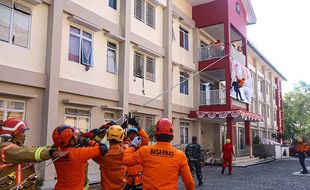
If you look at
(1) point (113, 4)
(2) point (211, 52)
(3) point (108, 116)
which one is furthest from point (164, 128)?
(2) point (211, 52)

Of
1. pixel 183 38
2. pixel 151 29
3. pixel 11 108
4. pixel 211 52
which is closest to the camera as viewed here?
pixel 11 108

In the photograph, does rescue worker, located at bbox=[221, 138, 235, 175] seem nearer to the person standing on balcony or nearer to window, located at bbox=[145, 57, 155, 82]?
window, located at bbox=[145, 57, 155, 82]

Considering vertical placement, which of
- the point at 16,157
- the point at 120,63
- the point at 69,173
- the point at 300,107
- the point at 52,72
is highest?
the point at 300,107

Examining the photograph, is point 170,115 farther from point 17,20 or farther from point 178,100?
point 17,20

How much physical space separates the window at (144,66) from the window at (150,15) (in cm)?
188

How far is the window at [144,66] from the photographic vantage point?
1713 centimetres

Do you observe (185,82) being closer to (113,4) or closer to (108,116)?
(113,4)

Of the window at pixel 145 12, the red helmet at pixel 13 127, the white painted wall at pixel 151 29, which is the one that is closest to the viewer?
the red helmet at pixel 13 127

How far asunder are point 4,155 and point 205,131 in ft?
70.4

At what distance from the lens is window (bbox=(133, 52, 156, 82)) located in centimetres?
1713

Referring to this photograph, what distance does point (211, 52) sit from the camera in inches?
896

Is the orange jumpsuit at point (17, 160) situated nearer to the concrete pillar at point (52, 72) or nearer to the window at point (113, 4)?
the concrete pillar at point (52, 72)

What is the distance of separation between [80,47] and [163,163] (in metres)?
10.3

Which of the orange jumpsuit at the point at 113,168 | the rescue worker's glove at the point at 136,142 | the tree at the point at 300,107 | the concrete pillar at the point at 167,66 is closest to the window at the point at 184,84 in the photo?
the concrete pillar at the point at 167,66
